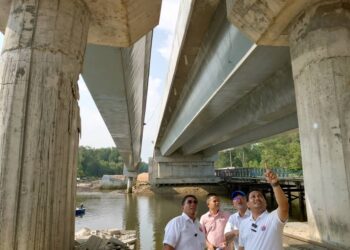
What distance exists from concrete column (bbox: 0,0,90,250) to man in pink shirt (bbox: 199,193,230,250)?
2.28 m

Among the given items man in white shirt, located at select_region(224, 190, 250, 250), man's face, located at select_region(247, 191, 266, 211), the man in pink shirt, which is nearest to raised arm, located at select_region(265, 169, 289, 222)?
man's face, located at select_region(247, 191, 266, 211)

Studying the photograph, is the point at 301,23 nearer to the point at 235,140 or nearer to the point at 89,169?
the point at 235,140

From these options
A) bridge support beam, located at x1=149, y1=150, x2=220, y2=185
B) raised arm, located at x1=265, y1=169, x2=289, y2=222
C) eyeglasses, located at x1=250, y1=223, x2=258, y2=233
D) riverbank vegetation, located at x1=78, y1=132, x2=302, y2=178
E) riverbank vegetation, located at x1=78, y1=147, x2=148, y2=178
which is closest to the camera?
raised arm, located at x1=265, y1=169, x2=289, y2=222

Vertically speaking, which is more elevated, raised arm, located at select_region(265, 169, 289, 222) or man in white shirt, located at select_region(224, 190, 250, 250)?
raised arm, located at select_region(265, 169, 289, 222)

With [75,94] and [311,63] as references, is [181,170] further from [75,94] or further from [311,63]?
[75,94]

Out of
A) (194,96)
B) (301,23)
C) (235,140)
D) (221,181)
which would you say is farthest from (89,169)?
(301,23)

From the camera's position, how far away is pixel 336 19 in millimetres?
4375

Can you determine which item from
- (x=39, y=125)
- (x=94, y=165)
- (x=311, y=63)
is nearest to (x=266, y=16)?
(x=311, y=63)

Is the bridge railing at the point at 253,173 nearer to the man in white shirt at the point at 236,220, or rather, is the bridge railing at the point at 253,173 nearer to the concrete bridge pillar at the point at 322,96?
the man in white shirt at the point at 236,220

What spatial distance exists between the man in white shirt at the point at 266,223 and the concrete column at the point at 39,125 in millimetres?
1920

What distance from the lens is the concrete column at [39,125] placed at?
3.05 metres

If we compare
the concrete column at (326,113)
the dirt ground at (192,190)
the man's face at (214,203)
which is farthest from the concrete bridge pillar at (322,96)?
the dirt ground at (192,190)

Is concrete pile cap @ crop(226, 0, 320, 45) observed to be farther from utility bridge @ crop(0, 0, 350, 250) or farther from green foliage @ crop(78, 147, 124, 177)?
green foliage @ crop(78, 147, 124, 177)

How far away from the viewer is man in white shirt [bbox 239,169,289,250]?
320cm
